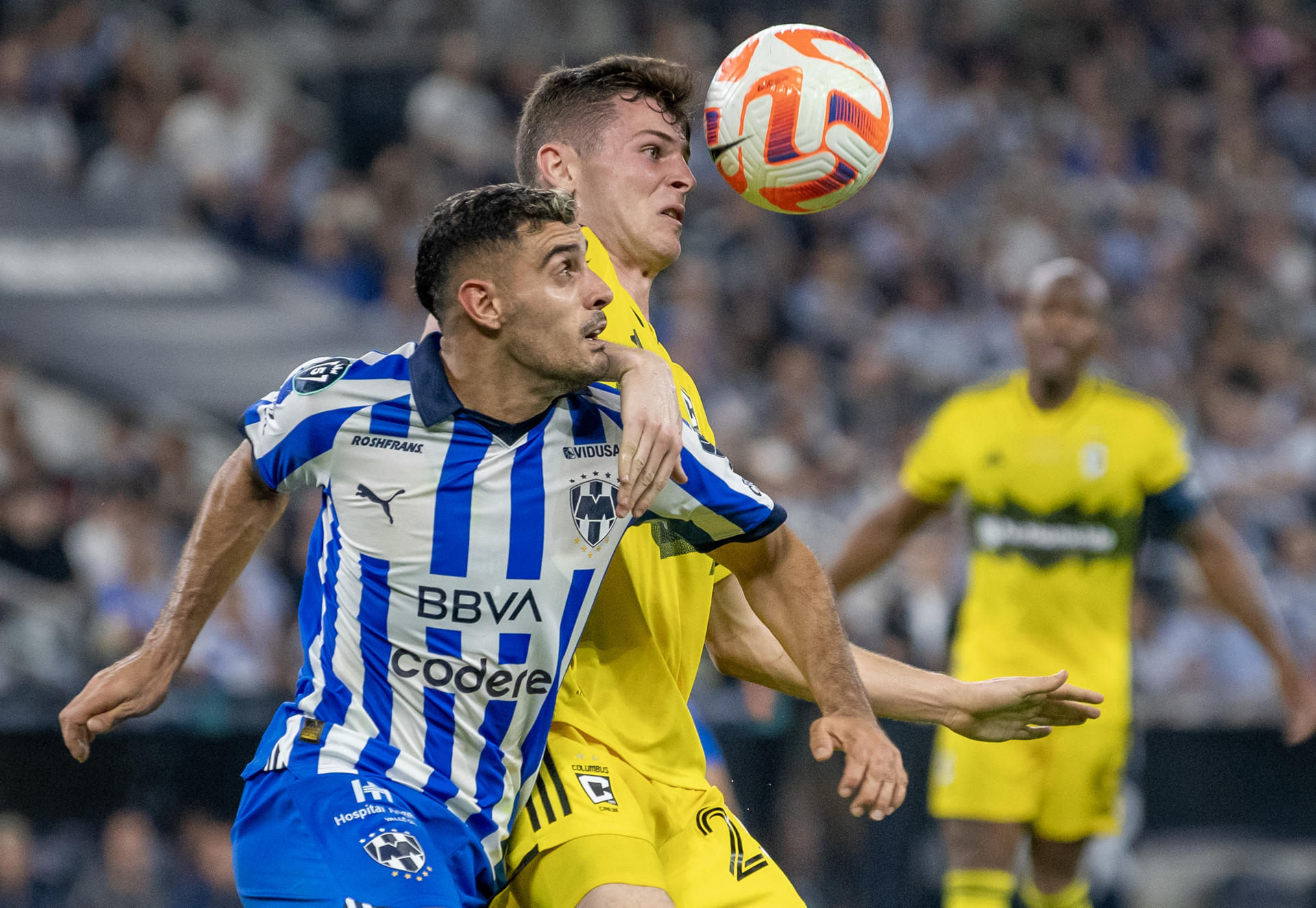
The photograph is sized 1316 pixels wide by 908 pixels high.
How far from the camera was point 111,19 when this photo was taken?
11.5 metres

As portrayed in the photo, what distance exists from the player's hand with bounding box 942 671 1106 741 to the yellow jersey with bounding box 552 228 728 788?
24.7 inches

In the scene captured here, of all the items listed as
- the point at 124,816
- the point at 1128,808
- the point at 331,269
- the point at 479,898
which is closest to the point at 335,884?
the point at 479,898

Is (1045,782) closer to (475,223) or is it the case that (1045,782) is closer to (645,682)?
(645,682)

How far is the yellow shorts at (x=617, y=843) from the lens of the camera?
330cm

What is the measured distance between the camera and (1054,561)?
248 inches

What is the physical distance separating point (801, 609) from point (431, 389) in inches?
35.9

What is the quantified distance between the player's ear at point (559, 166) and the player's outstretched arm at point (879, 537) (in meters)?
2.94

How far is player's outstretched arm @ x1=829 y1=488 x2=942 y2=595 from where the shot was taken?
649cm

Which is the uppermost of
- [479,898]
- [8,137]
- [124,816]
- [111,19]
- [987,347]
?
[111,19]

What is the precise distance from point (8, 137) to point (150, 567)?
13.0 ft

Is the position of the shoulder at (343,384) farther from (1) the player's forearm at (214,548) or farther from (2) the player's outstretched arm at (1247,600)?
(2) the player's outstretched arm at (1247,600)

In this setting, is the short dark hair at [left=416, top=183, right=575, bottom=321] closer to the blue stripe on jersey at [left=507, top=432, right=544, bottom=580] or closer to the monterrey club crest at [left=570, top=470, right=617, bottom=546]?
the blue stripe on jersey at [left=507, top=432, right=544, bottom=580]

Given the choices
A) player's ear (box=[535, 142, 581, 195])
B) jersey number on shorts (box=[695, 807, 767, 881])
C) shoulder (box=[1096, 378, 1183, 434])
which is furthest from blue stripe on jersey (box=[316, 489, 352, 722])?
shoulder (box=[1096, 378, 1183, 434])

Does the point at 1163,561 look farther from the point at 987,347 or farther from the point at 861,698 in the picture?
the point at 861,698
